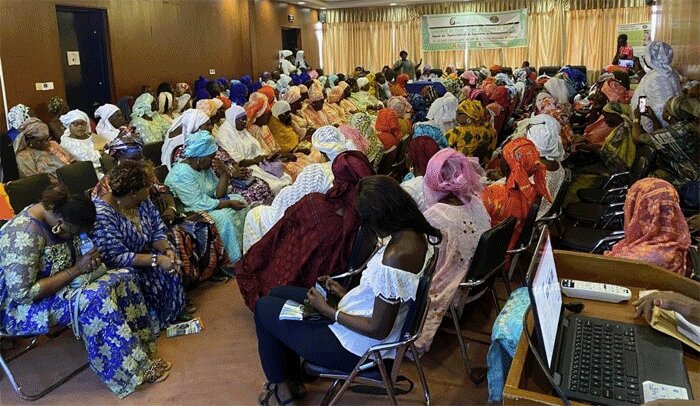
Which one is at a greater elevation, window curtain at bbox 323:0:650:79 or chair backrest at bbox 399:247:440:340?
window curtain at bbox 323:0:650:79

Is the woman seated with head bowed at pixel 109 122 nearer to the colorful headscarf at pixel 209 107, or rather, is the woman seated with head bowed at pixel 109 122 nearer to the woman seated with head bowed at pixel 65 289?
the colorful headscarf at pixel 209 107

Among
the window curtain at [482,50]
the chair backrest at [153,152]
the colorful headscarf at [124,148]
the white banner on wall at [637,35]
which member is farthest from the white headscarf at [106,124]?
the window curtain at [482,50]

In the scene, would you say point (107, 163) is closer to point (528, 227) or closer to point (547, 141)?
point (528, 227)

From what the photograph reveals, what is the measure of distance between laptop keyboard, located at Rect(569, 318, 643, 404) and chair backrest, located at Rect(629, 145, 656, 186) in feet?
8.36

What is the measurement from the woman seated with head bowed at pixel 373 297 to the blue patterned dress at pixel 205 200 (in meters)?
1.80

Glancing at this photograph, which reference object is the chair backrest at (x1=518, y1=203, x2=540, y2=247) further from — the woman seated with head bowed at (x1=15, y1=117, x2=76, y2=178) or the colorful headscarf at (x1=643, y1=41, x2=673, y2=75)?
the woman seated with head bowed at (x1=15, y1=117, x2=76, y2=178)

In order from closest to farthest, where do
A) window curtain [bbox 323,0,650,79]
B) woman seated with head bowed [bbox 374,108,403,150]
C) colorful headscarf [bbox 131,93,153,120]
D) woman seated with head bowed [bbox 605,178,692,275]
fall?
woman seated with head bowed [bbox 605,178,692,275] → woman seated with head bowed [bbox 374,108,403,150] → colorful headscarf [bbox 131,93,153,120] → window curtain [bbox 323,0,650,79]

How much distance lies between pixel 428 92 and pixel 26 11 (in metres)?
5.91

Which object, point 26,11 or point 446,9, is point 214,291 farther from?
point 446,9

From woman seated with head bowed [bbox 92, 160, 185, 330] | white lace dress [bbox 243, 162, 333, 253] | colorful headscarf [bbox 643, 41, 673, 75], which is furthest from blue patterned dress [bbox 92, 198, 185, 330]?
colorful headscarf [bbox 643, 41, 673, 75]

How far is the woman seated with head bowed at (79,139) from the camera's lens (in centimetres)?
522

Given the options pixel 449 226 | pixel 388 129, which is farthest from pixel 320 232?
pixel 388 129

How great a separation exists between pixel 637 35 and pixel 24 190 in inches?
502

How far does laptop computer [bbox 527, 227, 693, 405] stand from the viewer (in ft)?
4.21
